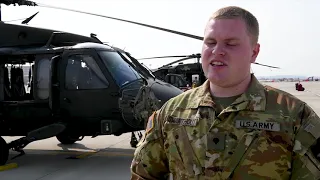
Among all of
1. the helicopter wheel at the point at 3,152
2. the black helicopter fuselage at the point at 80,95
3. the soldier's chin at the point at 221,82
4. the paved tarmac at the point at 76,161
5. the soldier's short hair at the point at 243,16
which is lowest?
the paved tarmac at the point at 76,161

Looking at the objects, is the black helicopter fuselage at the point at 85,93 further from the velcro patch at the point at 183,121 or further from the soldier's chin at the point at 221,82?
the soldier's chin at the point at 221,82

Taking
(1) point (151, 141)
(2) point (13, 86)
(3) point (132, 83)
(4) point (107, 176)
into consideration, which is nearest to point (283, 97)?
(1) point (151, 141)

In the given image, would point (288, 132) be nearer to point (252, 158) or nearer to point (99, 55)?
point (252, 158)

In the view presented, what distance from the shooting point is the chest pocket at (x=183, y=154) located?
5.68 ft

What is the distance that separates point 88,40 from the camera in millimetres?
8164

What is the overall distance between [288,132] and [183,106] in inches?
19.9

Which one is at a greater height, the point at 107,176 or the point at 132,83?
the point at 132,83

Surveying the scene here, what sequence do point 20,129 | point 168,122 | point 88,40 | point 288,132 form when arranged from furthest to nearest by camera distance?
point 88,40
point 20,129
point 168,122
point 288,132

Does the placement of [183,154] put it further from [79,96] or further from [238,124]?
[79,96]

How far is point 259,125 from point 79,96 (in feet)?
18.6

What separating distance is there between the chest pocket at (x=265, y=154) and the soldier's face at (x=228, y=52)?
0.25 m

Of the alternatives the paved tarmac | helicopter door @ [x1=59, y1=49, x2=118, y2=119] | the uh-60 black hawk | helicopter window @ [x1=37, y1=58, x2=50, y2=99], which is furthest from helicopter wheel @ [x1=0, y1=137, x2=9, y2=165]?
helicopter door @ [x1=59, y1=49, x2=118, y2=119]

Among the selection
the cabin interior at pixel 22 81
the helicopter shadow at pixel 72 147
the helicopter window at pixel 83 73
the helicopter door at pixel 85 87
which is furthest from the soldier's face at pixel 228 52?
the helicopter shadow at pixel 72 147

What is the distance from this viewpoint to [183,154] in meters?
1.78
